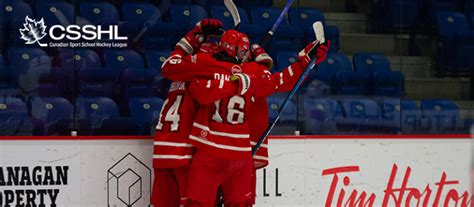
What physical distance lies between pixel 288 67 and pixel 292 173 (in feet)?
1.82

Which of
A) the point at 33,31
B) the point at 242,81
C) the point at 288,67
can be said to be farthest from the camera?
the point at 288,67

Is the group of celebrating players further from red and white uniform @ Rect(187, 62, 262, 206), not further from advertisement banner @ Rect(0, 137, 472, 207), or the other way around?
advertisement banner @ Rect(0, 137, 472, 207)

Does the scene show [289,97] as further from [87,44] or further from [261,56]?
[87,44]

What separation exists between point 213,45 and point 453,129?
1.45 meters

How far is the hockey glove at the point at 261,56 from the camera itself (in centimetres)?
488

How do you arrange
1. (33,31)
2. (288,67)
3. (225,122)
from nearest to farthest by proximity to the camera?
(225,122) < (33,31) < (288,67)

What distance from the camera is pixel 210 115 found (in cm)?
471

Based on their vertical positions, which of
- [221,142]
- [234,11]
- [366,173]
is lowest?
[366,173]

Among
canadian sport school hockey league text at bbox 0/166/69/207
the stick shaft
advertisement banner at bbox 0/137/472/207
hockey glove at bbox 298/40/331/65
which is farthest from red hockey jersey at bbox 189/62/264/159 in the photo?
canadian sport school hockey league text at bbox 0/166/69/207

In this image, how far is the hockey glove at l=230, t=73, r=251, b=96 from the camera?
4582 mm

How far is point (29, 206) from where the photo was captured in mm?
4777

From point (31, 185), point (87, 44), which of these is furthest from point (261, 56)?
point (31, 185)

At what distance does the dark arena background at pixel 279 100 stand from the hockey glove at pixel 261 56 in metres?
0.18

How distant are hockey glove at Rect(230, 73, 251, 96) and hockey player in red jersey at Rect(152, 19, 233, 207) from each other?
9.0 inches
